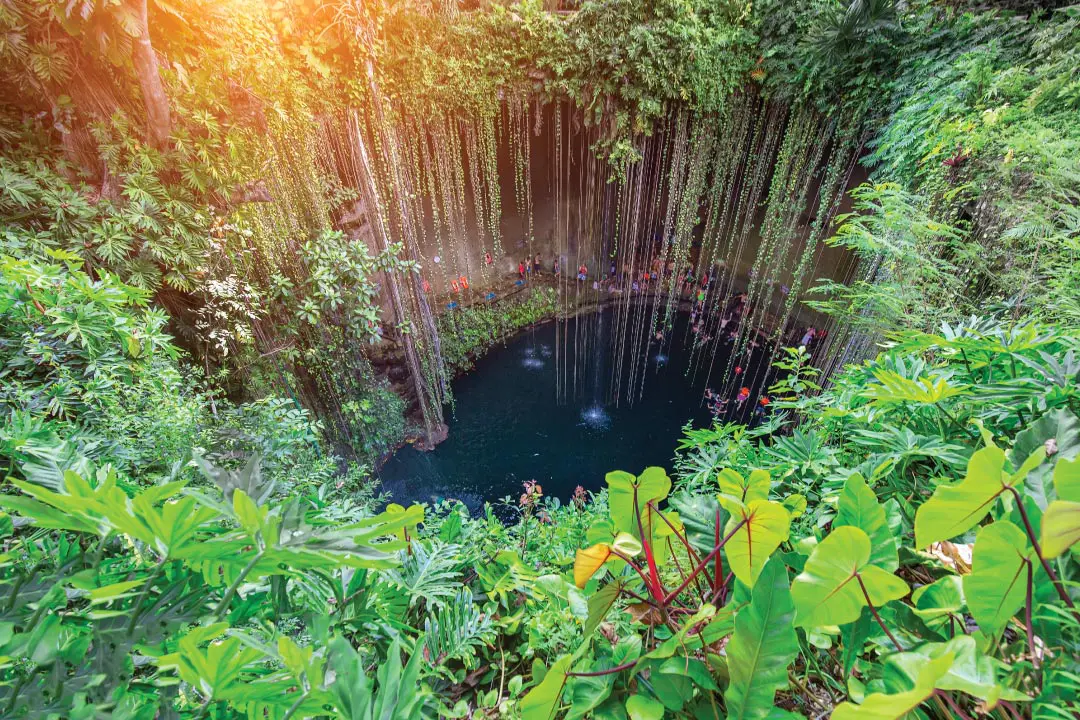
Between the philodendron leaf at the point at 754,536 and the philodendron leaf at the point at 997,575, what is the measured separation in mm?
165

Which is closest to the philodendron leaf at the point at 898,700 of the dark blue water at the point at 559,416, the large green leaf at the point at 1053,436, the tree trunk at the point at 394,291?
the large green leaf at the point at 1053,436

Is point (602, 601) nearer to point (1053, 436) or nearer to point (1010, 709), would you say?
point (1010, 709)

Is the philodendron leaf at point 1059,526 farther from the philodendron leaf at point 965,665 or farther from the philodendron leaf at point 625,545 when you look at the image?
the philodendron leaf at point 625,545

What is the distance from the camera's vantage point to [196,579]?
1.69ft

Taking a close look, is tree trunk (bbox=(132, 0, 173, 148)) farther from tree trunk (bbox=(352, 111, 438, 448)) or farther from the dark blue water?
the dark blue water

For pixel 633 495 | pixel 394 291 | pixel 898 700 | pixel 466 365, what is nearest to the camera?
pixel 898 700

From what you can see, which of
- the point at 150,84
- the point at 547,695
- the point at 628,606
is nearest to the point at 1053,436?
the point at 628,606

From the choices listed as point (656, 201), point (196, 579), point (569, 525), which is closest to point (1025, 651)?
point (196, 579)

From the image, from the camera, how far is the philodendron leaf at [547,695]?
518 millimetres

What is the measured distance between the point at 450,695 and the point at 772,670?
665 millimetres

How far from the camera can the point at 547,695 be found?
1.74 feet

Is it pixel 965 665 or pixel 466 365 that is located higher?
pixel 965 665

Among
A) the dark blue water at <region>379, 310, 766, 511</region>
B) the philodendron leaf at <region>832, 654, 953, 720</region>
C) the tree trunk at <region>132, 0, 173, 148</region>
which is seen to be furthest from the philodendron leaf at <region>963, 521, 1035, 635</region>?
the dark blue water at <region>379, 310, 766, 511</region>

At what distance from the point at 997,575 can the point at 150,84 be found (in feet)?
13.5
